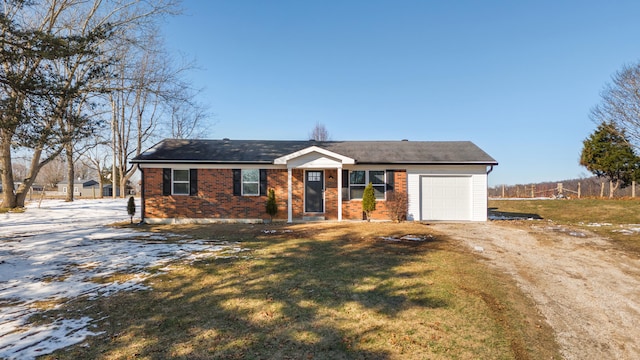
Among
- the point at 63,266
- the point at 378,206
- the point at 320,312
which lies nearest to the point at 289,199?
the point at 378,206

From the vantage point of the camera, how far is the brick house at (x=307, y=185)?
13.8 metres

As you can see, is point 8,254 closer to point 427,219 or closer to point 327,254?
point 327,254

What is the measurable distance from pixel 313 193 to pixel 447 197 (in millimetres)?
6073

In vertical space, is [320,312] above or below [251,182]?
below

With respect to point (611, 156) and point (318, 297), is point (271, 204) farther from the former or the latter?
point (611, 156)

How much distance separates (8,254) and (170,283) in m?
5.35

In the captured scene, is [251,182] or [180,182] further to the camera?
[251,182]

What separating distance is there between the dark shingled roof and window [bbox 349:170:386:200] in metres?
0.57

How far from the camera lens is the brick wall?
1386cm

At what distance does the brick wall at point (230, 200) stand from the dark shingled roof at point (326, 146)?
0.68 metres

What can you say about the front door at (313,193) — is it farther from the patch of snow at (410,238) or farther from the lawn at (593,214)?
the lawn at (593,214)

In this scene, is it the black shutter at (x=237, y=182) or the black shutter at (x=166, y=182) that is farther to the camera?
the black shutter at (x=237, y=182)

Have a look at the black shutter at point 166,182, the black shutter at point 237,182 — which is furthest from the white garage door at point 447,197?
the black shutter at point 166,182

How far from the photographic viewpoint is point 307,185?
14289 millimetres
